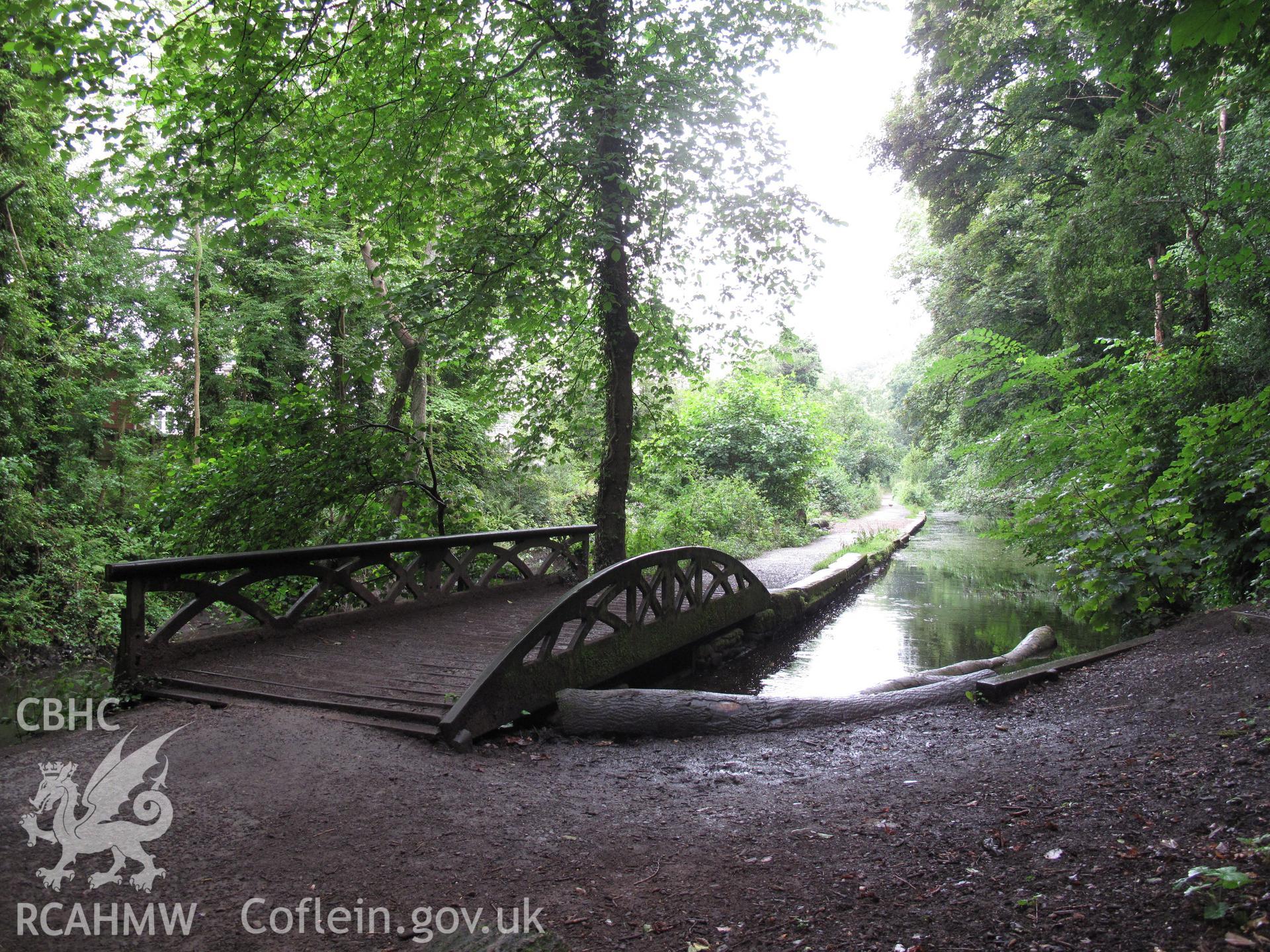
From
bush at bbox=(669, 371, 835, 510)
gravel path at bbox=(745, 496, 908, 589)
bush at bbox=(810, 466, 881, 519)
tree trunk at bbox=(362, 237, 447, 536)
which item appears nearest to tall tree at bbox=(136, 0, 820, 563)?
tree trunk at bbox=(362, 237, 447, 536)

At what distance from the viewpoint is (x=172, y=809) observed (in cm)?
312

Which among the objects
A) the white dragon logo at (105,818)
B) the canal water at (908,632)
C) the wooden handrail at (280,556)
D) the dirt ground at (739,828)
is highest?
the wooden handrail at (280,556)

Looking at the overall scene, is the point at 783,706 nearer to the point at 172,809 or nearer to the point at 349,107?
the point at 172,809

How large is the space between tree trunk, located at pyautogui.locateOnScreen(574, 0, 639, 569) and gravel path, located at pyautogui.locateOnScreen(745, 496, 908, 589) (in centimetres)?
339

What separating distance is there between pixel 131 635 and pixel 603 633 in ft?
12.1

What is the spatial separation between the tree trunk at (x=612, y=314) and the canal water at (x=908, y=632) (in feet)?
7.80

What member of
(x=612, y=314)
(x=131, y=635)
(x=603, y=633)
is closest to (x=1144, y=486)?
(x=603, y=633)

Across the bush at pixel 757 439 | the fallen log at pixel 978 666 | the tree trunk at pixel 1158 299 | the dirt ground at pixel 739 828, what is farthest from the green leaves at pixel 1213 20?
the bush at pixel 757 439

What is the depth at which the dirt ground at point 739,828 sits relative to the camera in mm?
2316

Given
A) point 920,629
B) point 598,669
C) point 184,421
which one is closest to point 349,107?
point 598,669

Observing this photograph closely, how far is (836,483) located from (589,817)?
27336mm

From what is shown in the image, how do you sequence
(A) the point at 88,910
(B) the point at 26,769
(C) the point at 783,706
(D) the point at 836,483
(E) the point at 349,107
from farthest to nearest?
(D) the point at 836,483, (E) the point at 349,107, (C) the point at 783,706, (B) the point at 26,769, (A) the point at 88,910

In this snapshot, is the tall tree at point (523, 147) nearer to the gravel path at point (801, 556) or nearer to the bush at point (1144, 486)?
the bush at point (1144, 486)

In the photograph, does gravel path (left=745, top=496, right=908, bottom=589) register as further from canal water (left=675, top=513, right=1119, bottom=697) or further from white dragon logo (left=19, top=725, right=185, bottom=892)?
white dragon logo (left=19, top=725, right=185, bottom=892)
